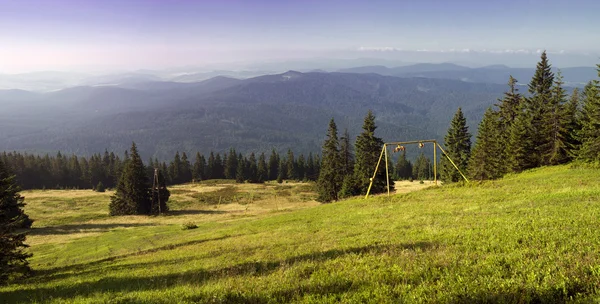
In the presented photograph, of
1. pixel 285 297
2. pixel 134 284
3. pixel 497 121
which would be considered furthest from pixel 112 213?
pixel 497 121

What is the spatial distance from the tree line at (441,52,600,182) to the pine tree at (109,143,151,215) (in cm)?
6627

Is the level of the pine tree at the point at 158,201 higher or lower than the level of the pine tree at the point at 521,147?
lower

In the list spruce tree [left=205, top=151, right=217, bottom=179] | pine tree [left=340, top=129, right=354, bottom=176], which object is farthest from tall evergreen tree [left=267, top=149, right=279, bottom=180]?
pine tree [left=340, top=129, right=354, bottom=176]

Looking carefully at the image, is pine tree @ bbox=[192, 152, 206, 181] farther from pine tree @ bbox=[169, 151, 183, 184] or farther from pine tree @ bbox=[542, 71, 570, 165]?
pine tree @ bbox=[542, 71, 570, 165]

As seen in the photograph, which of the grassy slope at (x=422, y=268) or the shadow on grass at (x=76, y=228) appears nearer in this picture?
the grassy slope at (x=422, y=268)

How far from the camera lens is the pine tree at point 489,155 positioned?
5181cm

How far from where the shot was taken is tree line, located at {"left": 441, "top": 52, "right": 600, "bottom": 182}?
38.5 meters

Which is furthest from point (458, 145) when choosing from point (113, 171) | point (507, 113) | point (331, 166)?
point (113, 171)

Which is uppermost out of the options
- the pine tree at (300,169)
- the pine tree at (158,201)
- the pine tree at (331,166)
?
the pine tree at (331,166)

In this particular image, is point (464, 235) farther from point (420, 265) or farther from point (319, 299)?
point (319, 299)

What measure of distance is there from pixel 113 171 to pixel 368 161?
111 meters

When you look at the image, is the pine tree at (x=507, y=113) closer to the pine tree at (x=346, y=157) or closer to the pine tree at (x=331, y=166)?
the pine tree at (x=346, y=157)

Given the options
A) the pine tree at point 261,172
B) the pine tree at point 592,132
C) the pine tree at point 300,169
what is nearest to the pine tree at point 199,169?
the pine tree at point 261,172

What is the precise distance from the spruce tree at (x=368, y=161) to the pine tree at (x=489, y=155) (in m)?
16.0
